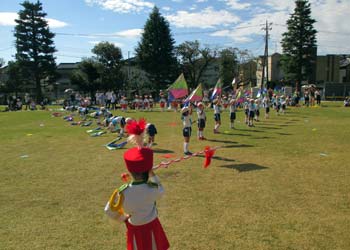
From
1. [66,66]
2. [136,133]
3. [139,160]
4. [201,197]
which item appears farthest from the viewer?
[66,66]

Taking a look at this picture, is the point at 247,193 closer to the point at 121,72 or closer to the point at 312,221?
the point at 312,221

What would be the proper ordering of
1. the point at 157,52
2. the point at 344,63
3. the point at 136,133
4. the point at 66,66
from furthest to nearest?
the point at 66,66, the point at 344,63, the point at 157,52, the point at 136,133

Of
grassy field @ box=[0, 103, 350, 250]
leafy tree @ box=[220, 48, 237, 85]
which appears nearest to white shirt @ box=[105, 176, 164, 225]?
grassy field @ box=[0, 103, 350, 250]

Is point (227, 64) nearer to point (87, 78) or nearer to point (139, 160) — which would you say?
point (87, 78)

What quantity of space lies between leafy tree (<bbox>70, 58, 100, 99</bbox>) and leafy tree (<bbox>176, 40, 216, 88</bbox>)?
66.2ft

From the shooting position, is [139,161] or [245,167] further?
[245,167]

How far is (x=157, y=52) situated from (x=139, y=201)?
53072 mm

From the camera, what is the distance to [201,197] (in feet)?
24.2

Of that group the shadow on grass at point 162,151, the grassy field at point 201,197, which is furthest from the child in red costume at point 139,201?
the shadow on grass at point 162,151

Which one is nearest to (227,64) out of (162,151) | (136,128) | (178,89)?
(178,89)

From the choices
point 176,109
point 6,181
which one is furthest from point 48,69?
point 6,181

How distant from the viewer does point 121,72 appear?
2232 inches

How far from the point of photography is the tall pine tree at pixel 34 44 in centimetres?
5269

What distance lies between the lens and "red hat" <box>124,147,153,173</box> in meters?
3.43
